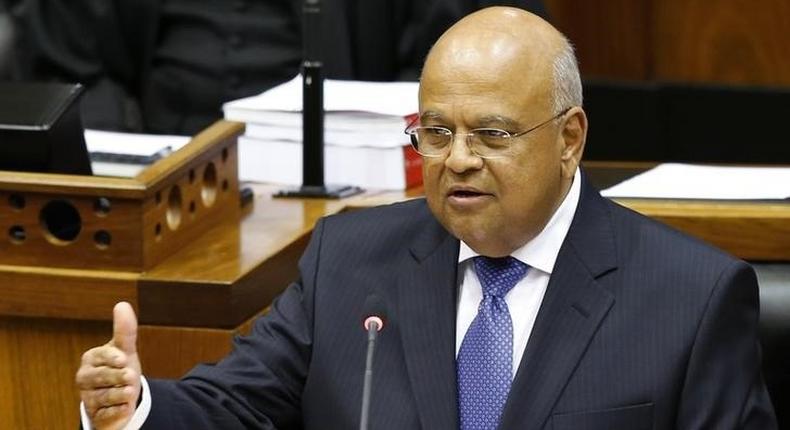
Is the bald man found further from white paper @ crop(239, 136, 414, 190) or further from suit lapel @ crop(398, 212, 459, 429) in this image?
white paper @ crop(239, 136, 414, 190)

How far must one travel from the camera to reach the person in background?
3.91 meters

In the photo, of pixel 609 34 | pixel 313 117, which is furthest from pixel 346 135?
pixel 609 34

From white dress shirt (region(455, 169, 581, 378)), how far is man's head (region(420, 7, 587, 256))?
0.05 meters

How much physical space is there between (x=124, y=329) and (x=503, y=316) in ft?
1.60

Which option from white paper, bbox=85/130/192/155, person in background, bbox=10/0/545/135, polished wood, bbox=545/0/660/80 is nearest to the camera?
white paper, bbox=85/130/192/155

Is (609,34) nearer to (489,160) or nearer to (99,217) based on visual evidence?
(99,217)

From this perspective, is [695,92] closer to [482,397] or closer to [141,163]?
[141,163]

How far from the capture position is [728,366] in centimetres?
219

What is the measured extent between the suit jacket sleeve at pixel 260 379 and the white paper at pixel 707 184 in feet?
2.00

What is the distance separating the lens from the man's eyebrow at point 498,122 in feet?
7.18

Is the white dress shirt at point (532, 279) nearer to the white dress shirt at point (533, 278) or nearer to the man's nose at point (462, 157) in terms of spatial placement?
the white dress shirt at point (533, 278)

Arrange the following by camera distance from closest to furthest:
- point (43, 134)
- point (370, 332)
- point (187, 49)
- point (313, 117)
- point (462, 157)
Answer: point (370, 332) → point (462, 157) → point (43, 134) → point (313, 117) → point (187, 49)

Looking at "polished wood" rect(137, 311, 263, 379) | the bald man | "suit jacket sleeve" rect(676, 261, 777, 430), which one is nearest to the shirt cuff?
the bald man

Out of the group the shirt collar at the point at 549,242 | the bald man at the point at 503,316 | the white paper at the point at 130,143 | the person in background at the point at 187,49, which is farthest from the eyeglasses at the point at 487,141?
the person in background at the point at 187,49
